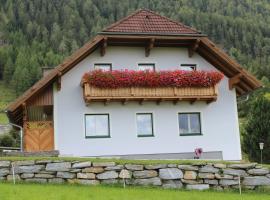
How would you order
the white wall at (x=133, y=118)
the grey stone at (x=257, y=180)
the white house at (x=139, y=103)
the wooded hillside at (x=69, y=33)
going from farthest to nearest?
the wooded hillside at (x=69, y=33)
the white wall at (x=133, y=118)
the white house at (x=139, y=103)
the grey stone at (x=257, y=180)

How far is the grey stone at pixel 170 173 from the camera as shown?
16.6 metres

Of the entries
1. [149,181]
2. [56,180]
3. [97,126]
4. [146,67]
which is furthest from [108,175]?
[146,67]

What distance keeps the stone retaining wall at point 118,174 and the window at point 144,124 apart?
29.0 feet

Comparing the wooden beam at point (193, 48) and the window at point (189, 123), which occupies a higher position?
the wooden beam at point (193, 48)

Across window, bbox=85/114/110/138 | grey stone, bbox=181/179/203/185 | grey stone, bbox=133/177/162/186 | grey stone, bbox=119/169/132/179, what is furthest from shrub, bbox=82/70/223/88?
grey stone, bbox=181/179/203/185

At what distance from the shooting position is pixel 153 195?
15.0 m

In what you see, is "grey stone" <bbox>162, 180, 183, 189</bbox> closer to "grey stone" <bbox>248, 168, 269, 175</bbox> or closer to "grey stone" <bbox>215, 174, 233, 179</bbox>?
"grey stone" <bbox>215, 174, 233, 179</bbox>

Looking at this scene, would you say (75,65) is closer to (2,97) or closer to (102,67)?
(102,67)

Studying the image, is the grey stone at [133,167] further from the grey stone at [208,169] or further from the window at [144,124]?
the window at [144,124]

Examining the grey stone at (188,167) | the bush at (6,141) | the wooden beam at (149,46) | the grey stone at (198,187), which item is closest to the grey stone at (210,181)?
the grey stone at (198,187)

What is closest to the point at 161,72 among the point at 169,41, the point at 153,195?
the point at 169,41

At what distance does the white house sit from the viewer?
24484mm

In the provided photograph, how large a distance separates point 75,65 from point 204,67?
7.19 m

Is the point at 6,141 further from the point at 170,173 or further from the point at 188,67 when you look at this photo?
the point at 170,173
